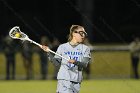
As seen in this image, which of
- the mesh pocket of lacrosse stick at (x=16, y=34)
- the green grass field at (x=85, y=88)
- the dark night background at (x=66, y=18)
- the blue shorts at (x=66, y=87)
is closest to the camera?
the blue shorts at (x=66, y=87)

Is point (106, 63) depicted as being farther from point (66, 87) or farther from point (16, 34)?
point (66, 87)

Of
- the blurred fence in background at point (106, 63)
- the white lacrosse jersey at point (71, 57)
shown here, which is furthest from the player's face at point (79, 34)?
the blurred fence in background at point (106, 63)

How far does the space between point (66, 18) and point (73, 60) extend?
24304mm

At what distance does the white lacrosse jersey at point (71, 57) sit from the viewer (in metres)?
9.50

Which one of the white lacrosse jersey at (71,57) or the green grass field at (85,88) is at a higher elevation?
the white lacrosse jersey at (71,57)

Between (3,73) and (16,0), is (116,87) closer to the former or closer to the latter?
(3,73)

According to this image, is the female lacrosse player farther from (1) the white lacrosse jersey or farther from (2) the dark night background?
(2) the dark night background

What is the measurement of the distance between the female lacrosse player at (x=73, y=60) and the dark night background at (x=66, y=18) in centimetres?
2145

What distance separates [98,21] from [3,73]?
26.0 feet

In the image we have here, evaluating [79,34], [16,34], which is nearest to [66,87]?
[79,34]

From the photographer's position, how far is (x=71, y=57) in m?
9.54

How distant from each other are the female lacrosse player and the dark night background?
70.4ft

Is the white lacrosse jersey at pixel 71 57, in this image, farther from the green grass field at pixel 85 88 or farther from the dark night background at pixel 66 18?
the dark night background at pixel 66 18

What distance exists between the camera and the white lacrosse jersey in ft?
31.2
